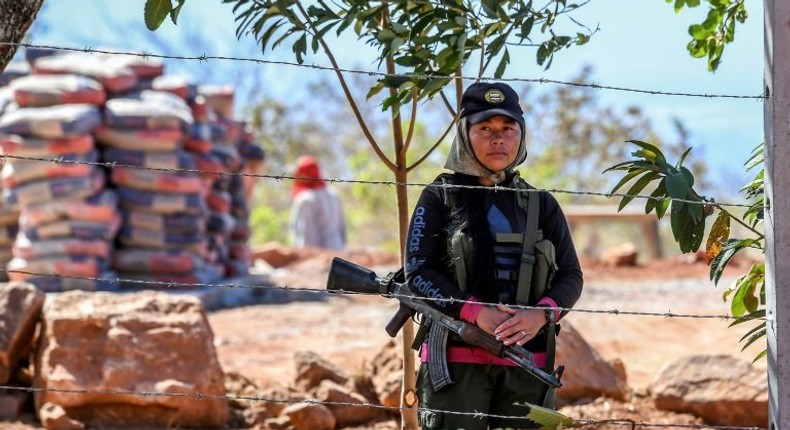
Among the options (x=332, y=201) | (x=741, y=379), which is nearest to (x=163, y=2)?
(x=741, y=379)

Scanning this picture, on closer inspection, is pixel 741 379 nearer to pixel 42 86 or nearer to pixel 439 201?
pixel 439 201

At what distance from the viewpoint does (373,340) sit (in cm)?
879

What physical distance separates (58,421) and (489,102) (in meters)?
2.93

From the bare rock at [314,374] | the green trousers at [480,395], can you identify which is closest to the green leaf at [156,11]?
the green trousers at [480,395]

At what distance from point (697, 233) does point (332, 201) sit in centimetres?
1348

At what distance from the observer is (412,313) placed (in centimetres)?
337

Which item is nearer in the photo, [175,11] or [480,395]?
[175,11]

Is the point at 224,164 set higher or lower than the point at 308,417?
higher

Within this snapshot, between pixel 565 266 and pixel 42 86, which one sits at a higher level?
pixel 42 86

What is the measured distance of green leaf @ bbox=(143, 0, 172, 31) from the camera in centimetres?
309

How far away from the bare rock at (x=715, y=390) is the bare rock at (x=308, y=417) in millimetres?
1691

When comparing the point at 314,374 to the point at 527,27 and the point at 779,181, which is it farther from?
the point at 779,181

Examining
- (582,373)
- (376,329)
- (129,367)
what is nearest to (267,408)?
(129,367)

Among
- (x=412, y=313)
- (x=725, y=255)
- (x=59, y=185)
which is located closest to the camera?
(x=725, y=255)
